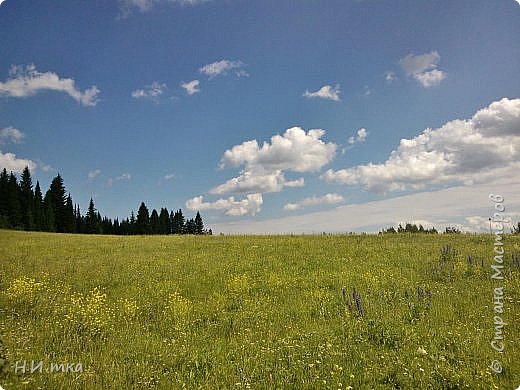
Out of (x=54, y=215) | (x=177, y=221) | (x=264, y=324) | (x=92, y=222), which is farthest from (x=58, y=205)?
(x=264, y=324)

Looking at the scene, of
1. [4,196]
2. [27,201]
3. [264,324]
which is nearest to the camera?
[264,324]

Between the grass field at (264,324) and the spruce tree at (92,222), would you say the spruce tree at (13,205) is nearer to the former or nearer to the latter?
the spruce tree at (92,222)

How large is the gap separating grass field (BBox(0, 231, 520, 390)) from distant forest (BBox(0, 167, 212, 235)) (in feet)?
116

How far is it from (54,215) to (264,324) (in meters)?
80.6

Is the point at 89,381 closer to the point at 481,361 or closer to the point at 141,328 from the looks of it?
the point at 141,328

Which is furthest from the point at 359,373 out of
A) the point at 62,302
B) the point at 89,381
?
the point at 62,302

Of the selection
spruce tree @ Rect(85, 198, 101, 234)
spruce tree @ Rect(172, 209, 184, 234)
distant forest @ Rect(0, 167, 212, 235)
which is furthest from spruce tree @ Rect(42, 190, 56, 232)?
spruce tree @ Rect(172, 209, 184, 234)

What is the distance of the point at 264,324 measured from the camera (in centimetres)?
1034

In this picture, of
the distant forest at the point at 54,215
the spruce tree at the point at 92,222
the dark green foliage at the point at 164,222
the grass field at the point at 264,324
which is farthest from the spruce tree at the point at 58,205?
the grass field at the point at 264,324

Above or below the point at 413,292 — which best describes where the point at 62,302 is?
above

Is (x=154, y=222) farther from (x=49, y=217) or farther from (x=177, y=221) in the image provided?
(x=49, y=217)

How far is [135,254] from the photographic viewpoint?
75.6ft

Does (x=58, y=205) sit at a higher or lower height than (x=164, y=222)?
higher

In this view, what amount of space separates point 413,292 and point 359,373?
652 cm
